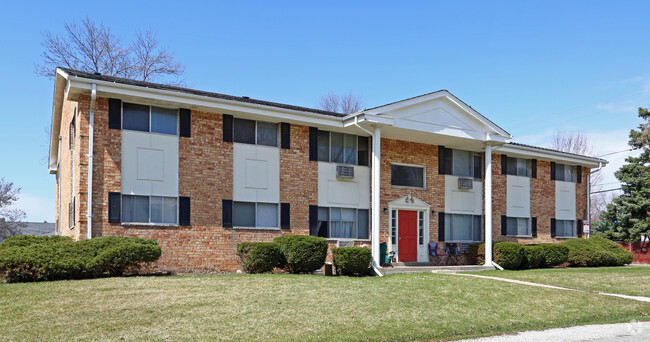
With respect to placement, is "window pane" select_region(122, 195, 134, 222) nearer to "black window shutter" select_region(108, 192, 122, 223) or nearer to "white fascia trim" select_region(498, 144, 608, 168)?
"black window shutter" select_region(108, 192, 122, 223)

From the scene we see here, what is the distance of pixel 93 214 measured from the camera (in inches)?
619

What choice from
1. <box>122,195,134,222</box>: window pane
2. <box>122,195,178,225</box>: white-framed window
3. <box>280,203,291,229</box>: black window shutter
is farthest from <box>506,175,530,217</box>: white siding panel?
<box>122,195,134,222</box>: window pane

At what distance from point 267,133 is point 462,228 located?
9566 millimetres

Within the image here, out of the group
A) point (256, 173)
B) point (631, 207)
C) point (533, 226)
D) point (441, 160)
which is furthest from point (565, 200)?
point (256, 173)

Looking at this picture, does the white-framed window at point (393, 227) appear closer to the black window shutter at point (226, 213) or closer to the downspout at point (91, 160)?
the black window shutter at point (226, 213)

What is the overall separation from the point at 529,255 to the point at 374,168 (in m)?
7.71

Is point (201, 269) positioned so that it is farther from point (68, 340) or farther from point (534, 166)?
point (534, 166)

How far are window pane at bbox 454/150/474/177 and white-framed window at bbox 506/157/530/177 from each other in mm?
2314

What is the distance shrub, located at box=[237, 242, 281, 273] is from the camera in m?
16.6

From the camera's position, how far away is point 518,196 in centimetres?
2544

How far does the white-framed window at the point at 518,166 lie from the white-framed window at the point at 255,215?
38.8ft

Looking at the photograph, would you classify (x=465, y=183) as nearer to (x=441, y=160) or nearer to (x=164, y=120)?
(x=441, y=160)

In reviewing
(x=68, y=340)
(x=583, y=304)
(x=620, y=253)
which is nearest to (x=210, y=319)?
(x=68, y=340)

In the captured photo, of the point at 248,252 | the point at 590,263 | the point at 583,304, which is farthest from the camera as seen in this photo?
the point at 590,263
